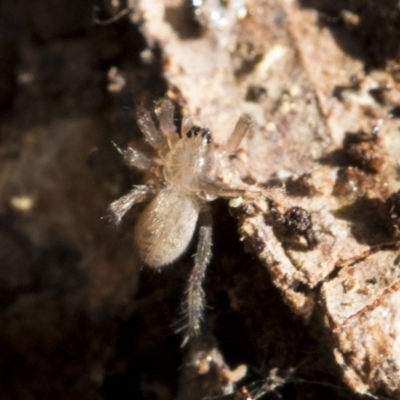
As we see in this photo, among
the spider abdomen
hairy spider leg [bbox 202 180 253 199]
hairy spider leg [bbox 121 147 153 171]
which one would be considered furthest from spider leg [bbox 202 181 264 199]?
hairy spider leg [bbox 121 147 153 171]

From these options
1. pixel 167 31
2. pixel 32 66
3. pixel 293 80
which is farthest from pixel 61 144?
pixel 293 80

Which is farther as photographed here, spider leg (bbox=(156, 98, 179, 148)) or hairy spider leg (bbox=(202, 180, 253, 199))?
spider leg (bbox=(156, 98, 179, 148))

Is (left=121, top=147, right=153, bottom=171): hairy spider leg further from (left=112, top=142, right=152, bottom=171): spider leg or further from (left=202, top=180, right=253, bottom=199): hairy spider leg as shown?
(left=202, top=180, right=253, bottom=199): hairy spider leg

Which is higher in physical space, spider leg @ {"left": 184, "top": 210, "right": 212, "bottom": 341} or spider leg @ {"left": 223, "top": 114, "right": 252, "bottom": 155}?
spider leg @ {"left": 223, "top": 114, "right": 252, "bottom": 155}

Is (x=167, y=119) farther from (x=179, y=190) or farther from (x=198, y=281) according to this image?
(x=198, y=281)

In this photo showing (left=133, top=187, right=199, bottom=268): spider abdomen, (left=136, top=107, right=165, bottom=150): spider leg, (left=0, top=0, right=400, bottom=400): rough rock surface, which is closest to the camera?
(left=0, top=0, right=400, bottom=400): rough rock surface

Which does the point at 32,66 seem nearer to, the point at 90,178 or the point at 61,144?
the point at 61,144

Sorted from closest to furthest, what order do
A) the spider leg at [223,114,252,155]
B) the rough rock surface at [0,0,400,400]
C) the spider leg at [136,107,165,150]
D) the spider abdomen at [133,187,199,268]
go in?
the rough rock surface at [0,0,400,400] < the spider leg at [223,114,252,155] < the spider abdomen at [133,187,199,268] < the spider leg at [136,107,165,150]
